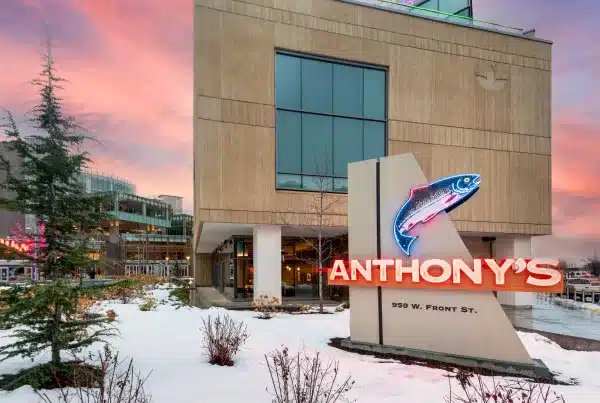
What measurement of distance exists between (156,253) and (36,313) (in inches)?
3151

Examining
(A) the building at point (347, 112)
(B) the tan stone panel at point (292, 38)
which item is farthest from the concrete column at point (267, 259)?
(B) the tan stone panel at point (292, 38)

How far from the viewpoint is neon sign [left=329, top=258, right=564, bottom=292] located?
8859mm

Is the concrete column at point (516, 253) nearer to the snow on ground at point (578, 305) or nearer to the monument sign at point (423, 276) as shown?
the snow on ground at point (578, 305)

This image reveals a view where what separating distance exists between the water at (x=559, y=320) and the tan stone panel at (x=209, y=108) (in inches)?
638

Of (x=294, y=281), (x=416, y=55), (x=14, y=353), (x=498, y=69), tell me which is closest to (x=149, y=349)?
(x=14, y=353)

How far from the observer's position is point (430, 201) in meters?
10.4

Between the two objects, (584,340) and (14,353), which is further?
(584,340)

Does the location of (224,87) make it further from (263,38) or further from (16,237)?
(16,237)

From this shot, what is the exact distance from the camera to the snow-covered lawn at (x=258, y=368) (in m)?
7.01

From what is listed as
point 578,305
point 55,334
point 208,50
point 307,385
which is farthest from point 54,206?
point 578,305

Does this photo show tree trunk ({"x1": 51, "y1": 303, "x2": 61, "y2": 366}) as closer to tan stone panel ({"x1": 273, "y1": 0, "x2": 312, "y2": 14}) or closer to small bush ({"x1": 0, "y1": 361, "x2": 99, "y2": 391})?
small bush ({"x1": 0, "y1": 361, "x2": 99, "y2": 391})

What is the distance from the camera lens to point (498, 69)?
84.8 feet

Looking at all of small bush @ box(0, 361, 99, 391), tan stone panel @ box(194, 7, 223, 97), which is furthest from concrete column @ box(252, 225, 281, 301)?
small bush @ box(0, 361, 99, 391)

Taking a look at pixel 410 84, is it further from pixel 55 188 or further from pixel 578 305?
pixel 55 188
